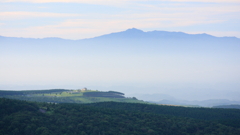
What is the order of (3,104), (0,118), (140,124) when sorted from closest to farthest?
(0,118), (3,104), (140,124)

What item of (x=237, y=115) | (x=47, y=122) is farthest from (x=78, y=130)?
(x=237, y=115)

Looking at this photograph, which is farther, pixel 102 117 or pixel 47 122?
pixel 102 117

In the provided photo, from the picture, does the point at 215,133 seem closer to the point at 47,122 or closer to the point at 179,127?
the point at 179,127

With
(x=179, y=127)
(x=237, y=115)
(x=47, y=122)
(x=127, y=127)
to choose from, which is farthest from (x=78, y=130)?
(x=237, y=115)

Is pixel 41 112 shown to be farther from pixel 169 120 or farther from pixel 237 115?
pixel 237 115

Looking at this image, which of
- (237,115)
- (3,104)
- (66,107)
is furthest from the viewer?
(237,115)

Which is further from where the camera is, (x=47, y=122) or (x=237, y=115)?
(x=237, y=115)
